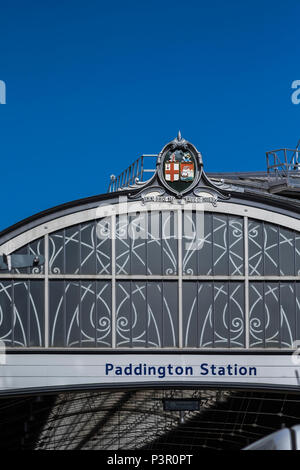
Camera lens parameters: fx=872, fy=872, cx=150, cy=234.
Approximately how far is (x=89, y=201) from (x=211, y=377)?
590 cm

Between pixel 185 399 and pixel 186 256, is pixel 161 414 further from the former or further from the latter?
pixel 186 256

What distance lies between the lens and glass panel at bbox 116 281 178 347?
24.0 m

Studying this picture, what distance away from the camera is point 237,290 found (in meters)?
24.1

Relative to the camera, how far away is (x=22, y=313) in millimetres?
23812

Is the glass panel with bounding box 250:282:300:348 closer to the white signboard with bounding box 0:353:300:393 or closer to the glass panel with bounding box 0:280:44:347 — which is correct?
the white signboard with bounding box 0:353:300:393

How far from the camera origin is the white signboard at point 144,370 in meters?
23.6

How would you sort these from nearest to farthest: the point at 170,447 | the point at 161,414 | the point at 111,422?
the point at 161,414 < the point at 111,422 < the point at 170,447


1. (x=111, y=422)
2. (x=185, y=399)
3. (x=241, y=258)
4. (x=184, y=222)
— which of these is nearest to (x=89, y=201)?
(x=184, y=222)

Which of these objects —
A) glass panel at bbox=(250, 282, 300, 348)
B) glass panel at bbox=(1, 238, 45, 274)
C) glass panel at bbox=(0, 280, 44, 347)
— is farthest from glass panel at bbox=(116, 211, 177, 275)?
glass panel at bbox=(250, 282, 300, 348)

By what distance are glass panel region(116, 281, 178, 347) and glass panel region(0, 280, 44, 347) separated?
216 cm

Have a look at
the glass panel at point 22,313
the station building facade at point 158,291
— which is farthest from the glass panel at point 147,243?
the glass panel at point 22,313

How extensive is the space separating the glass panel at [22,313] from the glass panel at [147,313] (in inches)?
85.2

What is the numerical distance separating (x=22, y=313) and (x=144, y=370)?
3.68 meters

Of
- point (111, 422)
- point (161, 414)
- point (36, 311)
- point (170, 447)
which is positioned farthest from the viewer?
point (170, 447)
